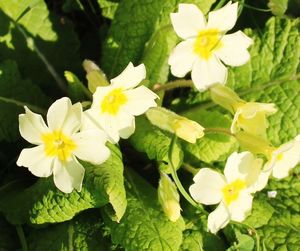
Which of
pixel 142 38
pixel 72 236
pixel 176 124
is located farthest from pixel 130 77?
pixel 72 236

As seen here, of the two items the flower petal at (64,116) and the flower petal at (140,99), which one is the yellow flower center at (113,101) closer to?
the flower petal at (140,99)

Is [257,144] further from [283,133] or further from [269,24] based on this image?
[269,24]

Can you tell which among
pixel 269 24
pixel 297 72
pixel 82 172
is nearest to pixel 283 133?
pixel 297 72

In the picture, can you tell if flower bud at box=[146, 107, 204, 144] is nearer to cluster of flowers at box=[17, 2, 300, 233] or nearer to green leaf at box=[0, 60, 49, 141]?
cluster of flowers at box=[17, 2, 300, 233]

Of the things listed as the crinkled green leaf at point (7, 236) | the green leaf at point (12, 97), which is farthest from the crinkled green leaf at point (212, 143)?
the crinkled green leaf at point (7, 236)

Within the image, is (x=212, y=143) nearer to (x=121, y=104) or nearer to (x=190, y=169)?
(x=190, y=169)

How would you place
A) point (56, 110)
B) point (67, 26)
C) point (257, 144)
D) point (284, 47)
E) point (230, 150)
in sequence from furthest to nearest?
→ 1. point (67, 26)
2. point (284, 47)
3. point (230, 150)
4. point (257, 144)
5. point (56, 110)
